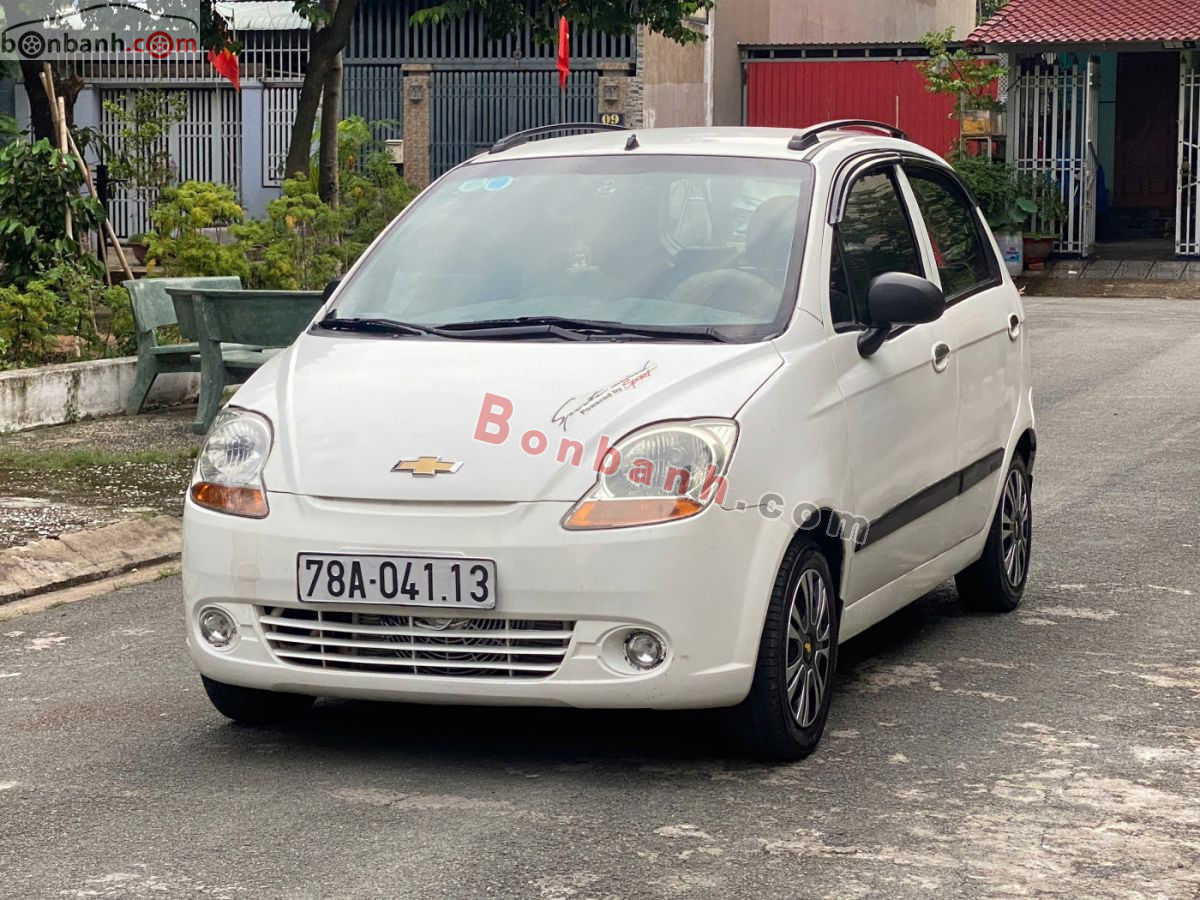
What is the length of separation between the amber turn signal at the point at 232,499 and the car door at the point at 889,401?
166 cm

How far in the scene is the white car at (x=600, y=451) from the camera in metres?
5.08

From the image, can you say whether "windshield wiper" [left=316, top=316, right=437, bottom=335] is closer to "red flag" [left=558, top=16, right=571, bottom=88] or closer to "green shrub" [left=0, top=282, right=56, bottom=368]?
"green shrub" [left=0, top=282, right=56, bottom=368]

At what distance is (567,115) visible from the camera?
31.5 m

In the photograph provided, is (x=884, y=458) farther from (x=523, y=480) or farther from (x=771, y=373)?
(x=523, y=480)

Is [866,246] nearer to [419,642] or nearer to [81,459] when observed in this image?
[419,642]

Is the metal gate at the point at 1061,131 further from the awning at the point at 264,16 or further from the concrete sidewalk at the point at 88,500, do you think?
the concrete sidewalk at the point at 88,500

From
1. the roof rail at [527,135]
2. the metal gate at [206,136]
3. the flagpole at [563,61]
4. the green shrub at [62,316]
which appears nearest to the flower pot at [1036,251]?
the flagpole at [563,61]

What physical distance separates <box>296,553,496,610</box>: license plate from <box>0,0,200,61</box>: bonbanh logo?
13908 mm

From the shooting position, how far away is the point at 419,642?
516 centimetres

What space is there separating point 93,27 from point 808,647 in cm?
1857

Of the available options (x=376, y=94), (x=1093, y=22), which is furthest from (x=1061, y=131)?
(x=376, y=94)

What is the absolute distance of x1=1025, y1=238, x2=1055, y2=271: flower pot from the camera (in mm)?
26094

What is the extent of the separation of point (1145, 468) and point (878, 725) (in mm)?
5721

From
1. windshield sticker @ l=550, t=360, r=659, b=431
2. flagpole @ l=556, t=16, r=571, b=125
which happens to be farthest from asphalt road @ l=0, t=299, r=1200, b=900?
flagpole @ l=556, t=16, r=571, b=125
